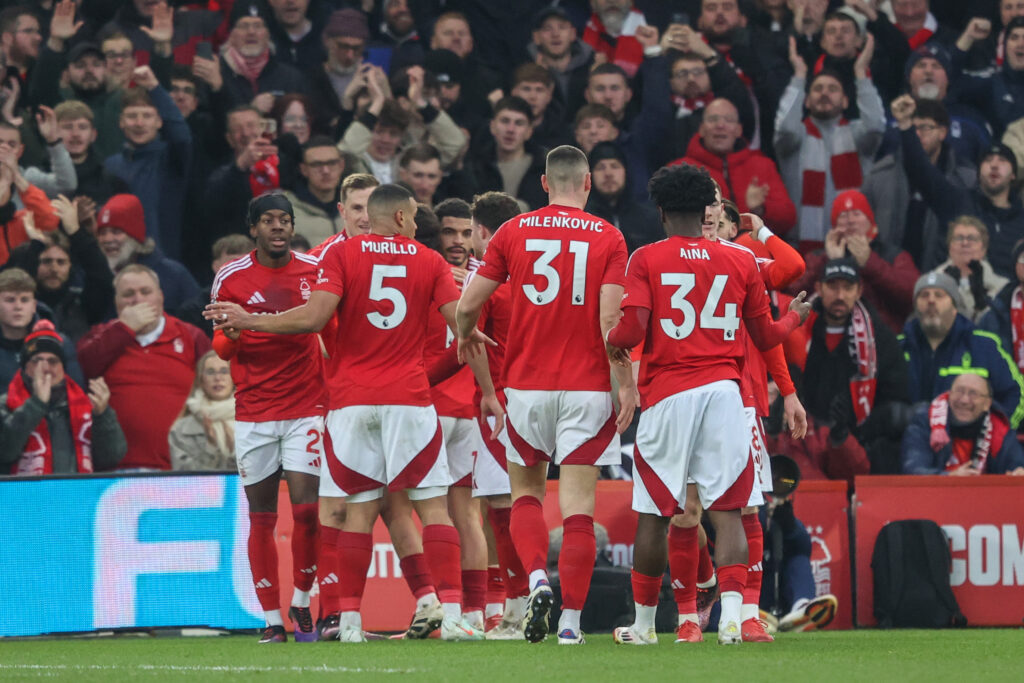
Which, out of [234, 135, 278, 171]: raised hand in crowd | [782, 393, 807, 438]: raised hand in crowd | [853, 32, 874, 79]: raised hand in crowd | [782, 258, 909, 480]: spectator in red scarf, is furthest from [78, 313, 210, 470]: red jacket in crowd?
[853, 32, 874, 79]: raised hand in crowd

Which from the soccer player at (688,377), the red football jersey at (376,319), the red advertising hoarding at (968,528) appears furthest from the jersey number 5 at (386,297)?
the red advertising hoarding at (968,528)

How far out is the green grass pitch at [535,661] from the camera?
656cm

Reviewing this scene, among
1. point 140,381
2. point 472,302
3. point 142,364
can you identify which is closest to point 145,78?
point 142,364

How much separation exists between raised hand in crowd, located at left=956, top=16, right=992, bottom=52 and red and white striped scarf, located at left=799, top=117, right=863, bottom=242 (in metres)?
2.20

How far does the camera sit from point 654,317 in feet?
26.3

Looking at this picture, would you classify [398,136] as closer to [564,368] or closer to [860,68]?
[860,68]

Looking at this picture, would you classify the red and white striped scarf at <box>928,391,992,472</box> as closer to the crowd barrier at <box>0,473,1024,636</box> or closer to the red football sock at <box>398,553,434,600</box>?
the crowd barrier at <box>0,473,1024,636</box>

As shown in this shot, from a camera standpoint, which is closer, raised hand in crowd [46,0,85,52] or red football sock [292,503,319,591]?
red football sock [292,503,319,591]

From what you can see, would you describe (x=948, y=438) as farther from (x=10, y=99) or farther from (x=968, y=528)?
(x=10, y=99)

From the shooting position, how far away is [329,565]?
9164mm

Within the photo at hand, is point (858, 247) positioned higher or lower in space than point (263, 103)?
lower

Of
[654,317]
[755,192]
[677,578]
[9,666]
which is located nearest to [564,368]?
[654,317]

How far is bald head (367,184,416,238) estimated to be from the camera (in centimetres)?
922

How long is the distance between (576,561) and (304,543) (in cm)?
236
